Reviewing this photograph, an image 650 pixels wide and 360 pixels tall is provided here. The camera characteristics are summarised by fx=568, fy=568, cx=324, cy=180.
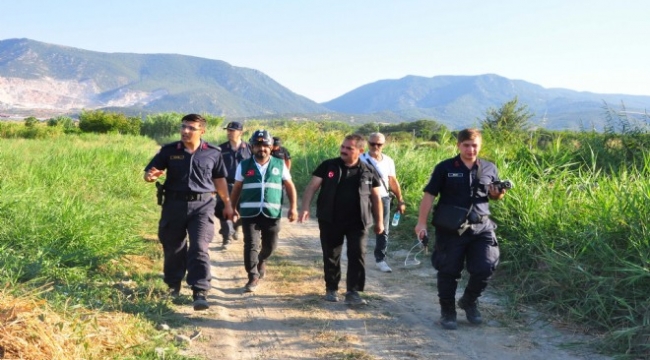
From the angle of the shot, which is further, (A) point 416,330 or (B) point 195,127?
(B) point 195,127

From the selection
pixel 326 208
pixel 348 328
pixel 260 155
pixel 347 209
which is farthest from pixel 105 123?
pixel 348 328

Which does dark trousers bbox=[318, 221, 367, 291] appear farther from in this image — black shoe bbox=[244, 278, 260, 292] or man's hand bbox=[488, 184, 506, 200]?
man's hand bbox=[488, 184, 506, 200]

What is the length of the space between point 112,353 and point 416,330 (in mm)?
2578

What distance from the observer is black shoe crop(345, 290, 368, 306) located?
5695 mm

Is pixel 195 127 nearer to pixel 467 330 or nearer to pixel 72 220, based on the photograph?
pixel 72 220

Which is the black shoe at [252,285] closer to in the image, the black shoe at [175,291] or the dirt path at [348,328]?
the dirt path at [348,328]

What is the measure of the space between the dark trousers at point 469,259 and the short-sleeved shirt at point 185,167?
2.28 meters

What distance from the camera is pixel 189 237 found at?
5.37m

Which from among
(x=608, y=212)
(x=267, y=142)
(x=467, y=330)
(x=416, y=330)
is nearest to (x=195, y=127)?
(x=267, y=142)

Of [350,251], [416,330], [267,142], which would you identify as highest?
[267,142]

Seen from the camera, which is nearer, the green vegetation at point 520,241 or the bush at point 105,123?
the green vegetation at point 520,241

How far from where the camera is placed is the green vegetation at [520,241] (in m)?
4.80

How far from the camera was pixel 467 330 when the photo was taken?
5.09 m

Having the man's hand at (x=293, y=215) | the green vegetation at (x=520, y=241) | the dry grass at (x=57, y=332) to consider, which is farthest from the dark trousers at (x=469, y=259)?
the dry grass at (x=57, y=332)
